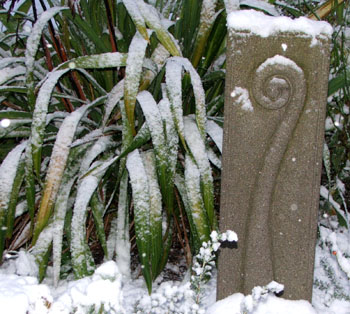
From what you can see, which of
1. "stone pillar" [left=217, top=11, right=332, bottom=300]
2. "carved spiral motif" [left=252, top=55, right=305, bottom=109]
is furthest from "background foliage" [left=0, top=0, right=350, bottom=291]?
"carved spiral motif" [left=252, top=55, right=305, bottom=109]

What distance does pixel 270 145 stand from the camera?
3.56 feet

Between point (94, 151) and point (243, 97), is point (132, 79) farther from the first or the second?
point (243, 97)

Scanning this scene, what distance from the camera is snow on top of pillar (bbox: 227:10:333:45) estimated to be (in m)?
1.02

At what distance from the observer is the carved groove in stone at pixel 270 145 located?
1.04 metres

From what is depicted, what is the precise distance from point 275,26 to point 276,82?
130 millimetres

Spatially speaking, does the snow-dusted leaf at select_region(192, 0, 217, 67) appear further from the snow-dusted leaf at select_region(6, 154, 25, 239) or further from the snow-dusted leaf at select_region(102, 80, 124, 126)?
the snow-dusted leaf at select_region(6, 154, 25, 239)

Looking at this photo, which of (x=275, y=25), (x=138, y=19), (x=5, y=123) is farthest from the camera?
(x=5, y=123)

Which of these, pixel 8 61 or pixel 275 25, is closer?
pixel 275 25

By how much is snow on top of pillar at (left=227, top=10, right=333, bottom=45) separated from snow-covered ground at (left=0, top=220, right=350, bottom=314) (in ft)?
1.53

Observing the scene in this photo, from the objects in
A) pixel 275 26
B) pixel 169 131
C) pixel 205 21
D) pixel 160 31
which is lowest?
pixel 169 131

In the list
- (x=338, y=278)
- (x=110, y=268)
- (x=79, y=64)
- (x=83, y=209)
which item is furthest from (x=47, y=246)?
(x=338, y=278)

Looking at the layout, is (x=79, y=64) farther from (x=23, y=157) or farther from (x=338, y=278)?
(x=338, y=278)

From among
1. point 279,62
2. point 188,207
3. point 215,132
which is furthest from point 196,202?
point 279,62

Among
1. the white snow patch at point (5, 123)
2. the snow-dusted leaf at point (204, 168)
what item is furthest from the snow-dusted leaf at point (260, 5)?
the white snow patch at point (5, 123)
